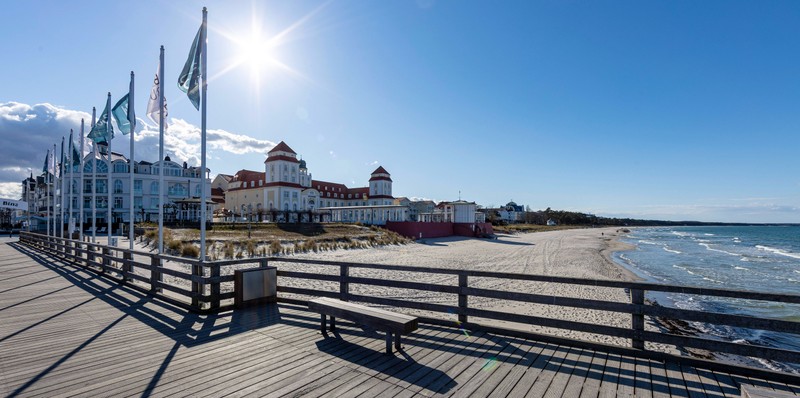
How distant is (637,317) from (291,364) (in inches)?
180

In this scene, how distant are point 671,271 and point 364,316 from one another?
26.0 meters

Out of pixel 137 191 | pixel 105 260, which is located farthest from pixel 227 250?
pixel 137 191

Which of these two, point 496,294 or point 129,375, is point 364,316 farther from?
point 129,375

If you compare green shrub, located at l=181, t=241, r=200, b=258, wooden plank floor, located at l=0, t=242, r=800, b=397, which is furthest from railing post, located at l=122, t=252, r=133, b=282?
green shrub, located at l=181, t=241, r=200, b=258

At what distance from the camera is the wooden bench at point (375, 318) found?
15.2 ft

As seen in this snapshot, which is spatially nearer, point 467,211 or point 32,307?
point 32,307

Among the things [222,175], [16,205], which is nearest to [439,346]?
A: [16,205]

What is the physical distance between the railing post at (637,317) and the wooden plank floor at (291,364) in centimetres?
25

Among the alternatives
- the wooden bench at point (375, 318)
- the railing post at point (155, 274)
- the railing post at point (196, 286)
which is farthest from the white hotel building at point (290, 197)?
the wooden bench at point (375, 318)

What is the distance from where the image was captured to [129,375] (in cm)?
423

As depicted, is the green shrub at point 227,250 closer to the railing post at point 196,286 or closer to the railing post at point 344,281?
the railing post at point 196,286

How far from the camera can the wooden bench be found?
4.63 metres

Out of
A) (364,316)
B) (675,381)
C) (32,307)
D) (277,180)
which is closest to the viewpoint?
(675,381)

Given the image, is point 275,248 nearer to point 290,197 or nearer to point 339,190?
point 290,197
